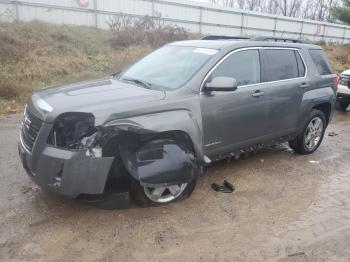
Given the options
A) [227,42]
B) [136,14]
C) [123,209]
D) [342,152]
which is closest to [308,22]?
[136,14]

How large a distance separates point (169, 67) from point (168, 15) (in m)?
14.5

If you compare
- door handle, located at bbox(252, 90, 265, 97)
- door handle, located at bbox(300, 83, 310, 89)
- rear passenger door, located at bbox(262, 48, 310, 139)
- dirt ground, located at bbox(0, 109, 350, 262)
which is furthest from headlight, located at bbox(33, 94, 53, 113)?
door handle, located at bbox(300, 83, 310, 89)

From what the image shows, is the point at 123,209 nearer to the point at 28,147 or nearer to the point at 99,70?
the point at 28,147

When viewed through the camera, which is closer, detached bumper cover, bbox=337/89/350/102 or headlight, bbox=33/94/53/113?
headlight, bbox=33/94/53/113

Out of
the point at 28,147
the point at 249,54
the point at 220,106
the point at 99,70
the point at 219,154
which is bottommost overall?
the point at 99,70

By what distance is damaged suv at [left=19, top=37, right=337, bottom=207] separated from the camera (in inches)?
140

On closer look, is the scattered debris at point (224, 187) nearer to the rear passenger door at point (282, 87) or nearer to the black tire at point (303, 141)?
the rear passenger door at point (282, 87)

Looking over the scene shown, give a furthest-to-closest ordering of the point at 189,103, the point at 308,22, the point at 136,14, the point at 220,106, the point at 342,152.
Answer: the point at 308,22
the point at 136,14
the point at 342,152
the point at 220,106
the point at 189,103

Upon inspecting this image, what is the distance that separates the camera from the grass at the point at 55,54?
33.1 feet

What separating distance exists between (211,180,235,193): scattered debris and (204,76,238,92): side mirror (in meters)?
1.26

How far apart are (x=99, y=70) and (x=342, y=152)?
831cm

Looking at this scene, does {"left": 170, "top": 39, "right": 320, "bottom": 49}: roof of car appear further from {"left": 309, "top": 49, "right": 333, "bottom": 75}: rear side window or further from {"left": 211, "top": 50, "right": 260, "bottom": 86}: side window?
{"left": 309, "top": 49, "right": 333, "bottom": 75}: rear side window

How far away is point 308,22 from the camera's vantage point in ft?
89.2

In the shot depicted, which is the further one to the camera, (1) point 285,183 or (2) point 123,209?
(1) point 285,183
